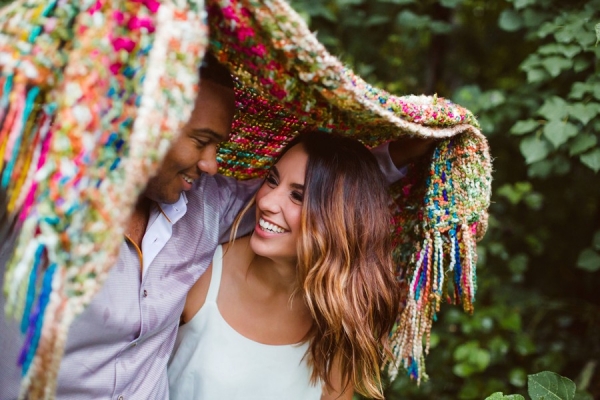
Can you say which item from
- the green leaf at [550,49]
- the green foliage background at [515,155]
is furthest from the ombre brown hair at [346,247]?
the green leaf at [550,49]

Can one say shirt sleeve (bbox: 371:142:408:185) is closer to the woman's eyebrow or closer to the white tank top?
the woman's eyebrow

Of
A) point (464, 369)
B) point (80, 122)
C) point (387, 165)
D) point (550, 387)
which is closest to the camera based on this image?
point (80, 122)

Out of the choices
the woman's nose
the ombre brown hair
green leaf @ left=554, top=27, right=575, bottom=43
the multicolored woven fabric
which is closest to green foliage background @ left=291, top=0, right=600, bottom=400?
green leaf @ left=554, top=27, right=575, bottom=43

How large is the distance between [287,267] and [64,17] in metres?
0.97

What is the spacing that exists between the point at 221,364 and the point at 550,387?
901mm

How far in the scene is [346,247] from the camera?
Answer: 1.44 m

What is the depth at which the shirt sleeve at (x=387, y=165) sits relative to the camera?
1.50 meters

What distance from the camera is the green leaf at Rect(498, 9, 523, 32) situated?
194cm

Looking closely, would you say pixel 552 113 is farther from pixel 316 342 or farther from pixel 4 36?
pixel 4 36

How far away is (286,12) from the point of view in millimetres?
886

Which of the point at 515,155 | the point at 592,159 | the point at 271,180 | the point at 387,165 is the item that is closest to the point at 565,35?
the point at 592,159

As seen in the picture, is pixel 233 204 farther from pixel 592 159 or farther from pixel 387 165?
pixel 592 159

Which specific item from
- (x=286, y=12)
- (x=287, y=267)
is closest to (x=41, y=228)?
(x=286, y=12)

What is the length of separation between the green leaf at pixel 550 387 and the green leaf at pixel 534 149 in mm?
733
